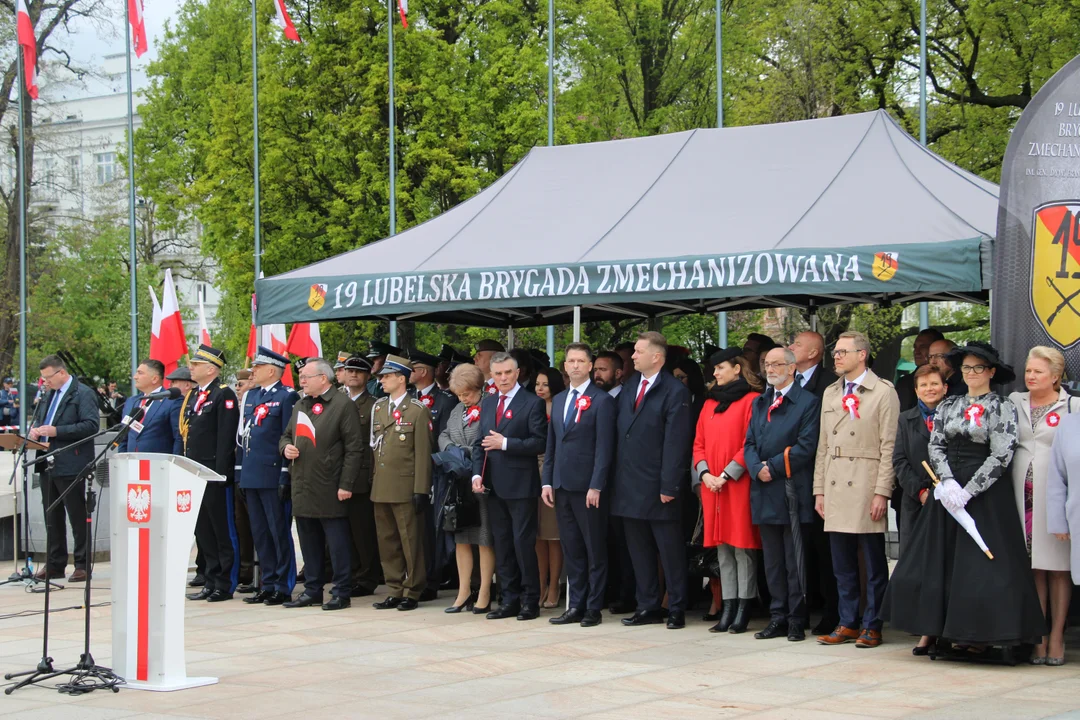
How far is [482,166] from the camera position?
31641 mm

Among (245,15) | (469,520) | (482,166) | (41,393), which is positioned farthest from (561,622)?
(245,15)

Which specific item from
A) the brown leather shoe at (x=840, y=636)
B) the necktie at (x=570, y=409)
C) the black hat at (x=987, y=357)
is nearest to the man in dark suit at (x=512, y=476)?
the necktie at (x=570, y=409)

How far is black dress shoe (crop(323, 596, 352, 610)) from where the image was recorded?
34.7ft

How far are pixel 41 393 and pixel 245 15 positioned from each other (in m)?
26.9

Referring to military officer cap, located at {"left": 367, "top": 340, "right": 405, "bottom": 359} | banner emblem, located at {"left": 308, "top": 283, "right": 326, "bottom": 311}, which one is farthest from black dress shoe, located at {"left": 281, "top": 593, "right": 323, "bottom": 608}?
banner emblem, located at {"left": 308, "top": 283, "right": 326, "bottom": 311}

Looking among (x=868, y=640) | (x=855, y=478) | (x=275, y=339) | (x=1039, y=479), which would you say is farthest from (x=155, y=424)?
(x=1039, y=479)

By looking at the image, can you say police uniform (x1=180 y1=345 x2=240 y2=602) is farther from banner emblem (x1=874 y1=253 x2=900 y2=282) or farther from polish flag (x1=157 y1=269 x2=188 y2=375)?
banner emblem (x1=874 y1=253 x2=900 y2=282)

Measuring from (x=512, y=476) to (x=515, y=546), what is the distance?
1.75 feet

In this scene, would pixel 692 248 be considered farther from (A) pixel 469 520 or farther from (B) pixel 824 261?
(A) pixel 469 520

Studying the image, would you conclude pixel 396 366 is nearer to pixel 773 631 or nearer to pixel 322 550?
pixel 322 550

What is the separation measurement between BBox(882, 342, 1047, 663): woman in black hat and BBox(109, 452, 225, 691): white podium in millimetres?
4214

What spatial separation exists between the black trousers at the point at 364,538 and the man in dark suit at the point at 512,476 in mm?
1845

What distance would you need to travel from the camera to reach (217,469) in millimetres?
11250

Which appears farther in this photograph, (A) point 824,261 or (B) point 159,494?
(A) point 824,261
